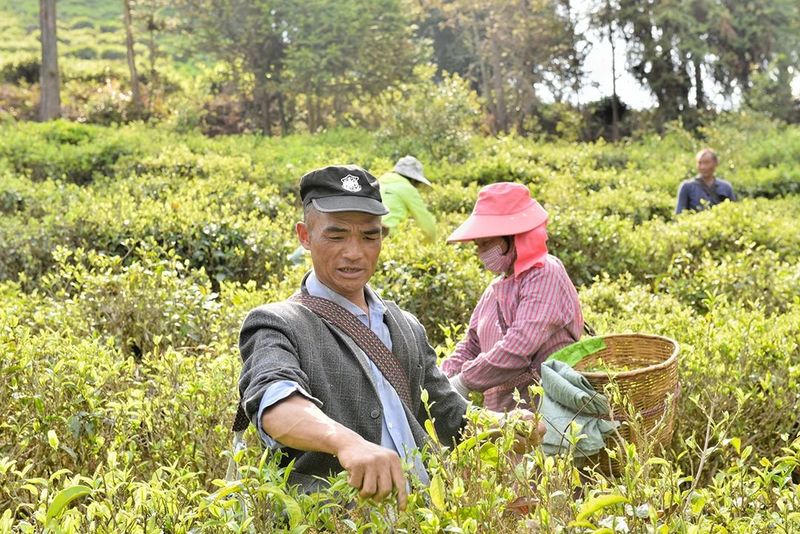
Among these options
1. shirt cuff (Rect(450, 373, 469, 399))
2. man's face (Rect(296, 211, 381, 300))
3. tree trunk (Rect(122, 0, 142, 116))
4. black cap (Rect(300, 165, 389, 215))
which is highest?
tree trunk (Rect(122, 0, 142, 116))

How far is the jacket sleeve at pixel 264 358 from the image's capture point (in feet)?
6.85

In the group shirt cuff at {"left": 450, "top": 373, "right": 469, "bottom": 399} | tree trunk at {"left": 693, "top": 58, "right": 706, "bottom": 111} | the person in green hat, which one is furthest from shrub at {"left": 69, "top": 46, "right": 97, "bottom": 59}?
shirt cuff at {"left": 450, "top": 373, "right": 469, "bottom": 399}

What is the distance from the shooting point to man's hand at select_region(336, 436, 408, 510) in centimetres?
175

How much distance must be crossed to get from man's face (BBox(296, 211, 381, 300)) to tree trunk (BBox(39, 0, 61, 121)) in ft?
70.6

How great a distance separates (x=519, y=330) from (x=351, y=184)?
1.18 metres

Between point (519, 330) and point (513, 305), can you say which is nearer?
point (519, 330)

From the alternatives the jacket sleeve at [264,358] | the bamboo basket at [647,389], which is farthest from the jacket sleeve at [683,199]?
the jacket sleeve at [264,358]

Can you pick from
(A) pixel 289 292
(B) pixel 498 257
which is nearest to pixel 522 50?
(A) pixel 289 292

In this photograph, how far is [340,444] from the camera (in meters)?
1.84

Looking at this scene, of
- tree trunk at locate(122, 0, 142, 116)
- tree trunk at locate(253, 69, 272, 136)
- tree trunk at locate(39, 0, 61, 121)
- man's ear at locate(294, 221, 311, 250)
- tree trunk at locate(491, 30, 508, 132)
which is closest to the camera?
man's ear at locate(294, 221, 311, 250)

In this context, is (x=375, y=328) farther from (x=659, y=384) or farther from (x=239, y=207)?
(x=239, y=207)

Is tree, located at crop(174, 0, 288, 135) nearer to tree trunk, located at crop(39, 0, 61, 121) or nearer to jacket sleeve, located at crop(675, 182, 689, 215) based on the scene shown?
tree trunk, located at crop(39, 0, 61, 121)

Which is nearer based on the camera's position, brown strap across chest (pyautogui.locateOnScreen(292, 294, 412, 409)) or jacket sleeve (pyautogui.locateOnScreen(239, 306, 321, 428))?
jacket sleeve (pyautogui.locateOnScreen(239, 306, 321, 428))

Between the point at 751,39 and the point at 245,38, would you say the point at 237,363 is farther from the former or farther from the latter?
the point at 751,39
